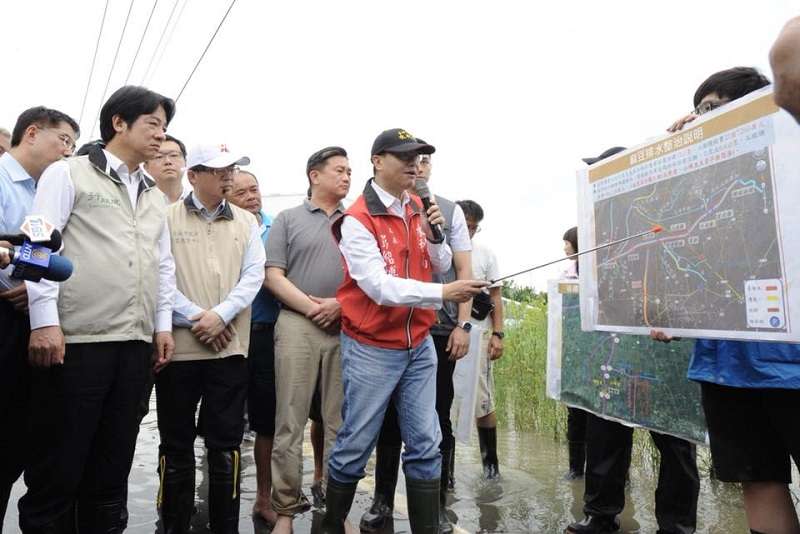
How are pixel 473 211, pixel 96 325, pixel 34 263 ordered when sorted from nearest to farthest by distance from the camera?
pixel 34 263 → pixel 96 325 → pixel 473 211

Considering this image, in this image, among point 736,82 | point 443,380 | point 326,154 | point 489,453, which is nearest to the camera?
point 736,82

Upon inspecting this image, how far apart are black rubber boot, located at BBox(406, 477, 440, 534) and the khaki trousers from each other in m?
0.76

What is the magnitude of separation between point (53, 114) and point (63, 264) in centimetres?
209

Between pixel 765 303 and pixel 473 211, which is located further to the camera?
pixel 473 211

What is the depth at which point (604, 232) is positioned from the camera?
11.3 ft

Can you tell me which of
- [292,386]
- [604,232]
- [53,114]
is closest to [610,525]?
[604,232]

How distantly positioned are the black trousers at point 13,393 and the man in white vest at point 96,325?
0.50 ft

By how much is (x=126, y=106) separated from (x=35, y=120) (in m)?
0.99

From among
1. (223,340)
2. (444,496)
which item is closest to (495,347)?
(444,496)

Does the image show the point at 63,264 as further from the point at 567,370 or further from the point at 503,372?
the point at 503,372

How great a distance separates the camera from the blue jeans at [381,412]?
3.30 m

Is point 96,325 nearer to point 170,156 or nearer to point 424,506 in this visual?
point 424,506

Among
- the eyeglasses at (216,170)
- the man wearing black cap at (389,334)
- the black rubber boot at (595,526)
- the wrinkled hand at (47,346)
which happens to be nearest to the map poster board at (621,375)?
the black rubber boot at (595,526)

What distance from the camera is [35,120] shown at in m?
3.90
